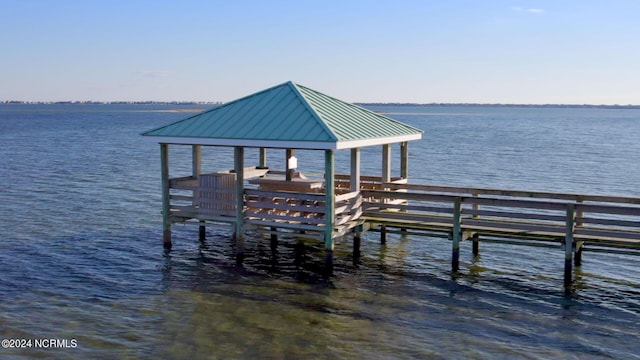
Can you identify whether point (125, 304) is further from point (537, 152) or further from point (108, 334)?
point (537, 152)

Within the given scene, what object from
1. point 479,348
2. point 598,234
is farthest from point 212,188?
point 598,234

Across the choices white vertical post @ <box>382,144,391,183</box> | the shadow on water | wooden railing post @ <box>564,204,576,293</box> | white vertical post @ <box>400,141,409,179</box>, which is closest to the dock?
wooden railing post @ <box>564,204,576,293</box>

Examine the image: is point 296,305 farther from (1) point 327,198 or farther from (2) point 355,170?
(2) point 355,170

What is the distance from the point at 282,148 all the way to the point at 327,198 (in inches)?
56.9

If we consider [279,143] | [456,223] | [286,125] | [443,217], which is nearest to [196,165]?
[286,125]

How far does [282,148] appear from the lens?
15.3 metres

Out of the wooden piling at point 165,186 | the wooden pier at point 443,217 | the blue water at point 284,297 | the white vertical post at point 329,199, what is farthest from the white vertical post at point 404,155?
the wooden piling at point 165,186

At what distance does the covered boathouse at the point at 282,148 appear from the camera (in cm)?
1533

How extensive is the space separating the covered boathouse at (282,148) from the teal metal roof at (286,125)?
0.02m

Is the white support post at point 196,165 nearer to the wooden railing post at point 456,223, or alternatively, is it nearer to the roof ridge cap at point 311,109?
the roof ridge cap at point 311,109

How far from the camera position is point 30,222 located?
22.5m

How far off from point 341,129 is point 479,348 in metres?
5.76

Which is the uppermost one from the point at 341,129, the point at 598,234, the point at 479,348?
the point at 341,129

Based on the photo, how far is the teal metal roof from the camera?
1509 cm
